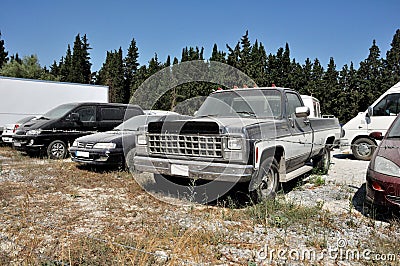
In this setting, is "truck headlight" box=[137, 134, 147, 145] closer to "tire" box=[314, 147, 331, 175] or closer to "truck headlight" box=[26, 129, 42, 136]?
"tire" box=[314, 147, 331, 175]

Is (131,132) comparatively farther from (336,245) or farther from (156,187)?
(336,245)

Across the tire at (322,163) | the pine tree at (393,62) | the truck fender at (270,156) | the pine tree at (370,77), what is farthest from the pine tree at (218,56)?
the pine tree at (393,62)

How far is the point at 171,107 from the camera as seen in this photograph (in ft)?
21.7

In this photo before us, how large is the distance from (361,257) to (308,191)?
9.81 ft

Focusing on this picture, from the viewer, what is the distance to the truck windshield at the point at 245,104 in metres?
5.73

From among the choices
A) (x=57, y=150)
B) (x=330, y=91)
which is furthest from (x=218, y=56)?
(x=330, y=91)

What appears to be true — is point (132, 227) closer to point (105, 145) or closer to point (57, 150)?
point (105, 145)

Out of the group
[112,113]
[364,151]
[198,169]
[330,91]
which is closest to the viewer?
[198,169]

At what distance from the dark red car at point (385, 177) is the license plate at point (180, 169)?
2.64m

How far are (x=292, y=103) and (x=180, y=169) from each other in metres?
2.83

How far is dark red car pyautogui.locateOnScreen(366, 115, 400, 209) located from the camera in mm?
4020

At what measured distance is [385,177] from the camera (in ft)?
13.5

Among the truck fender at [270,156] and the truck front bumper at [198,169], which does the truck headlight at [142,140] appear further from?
the truck fender at [270,156]

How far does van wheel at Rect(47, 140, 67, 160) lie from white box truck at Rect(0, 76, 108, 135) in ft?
15.2
